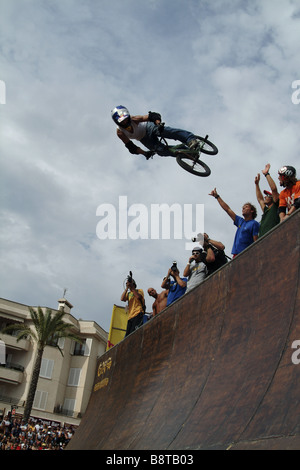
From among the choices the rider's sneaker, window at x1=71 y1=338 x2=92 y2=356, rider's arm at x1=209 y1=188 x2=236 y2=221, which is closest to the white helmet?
the rider's sneaker

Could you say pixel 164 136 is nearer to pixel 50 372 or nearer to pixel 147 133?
pixel 147 133

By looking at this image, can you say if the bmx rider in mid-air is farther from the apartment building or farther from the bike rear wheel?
the apartment building

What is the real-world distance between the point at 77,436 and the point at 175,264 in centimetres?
440

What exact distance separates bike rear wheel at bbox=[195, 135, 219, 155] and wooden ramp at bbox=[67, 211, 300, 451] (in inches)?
122

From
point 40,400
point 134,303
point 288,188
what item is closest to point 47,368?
point 40,400

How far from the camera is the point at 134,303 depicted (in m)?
10.2

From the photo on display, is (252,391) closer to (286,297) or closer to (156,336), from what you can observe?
(286,297)

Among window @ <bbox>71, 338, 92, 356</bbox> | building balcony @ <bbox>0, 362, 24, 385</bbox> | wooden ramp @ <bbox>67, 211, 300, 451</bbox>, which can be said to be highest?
window @ <bbox>71, 338, 92, 356</bbox>

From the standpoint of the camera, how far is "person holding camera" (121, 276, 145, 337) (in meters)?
9.97

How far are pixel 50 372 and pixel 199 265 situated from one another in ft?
123

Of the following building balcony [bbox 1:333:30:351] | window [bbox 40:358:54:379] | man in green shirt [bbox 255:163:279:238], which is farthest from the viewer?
window [bbox 40:358:54:379]

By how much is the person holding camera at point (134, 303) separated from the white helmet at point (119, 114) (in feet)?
12.0

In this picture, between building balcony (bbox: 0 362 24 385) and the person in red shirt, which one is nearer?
the person in red shirt

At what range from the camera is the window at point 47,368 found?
41.6m
